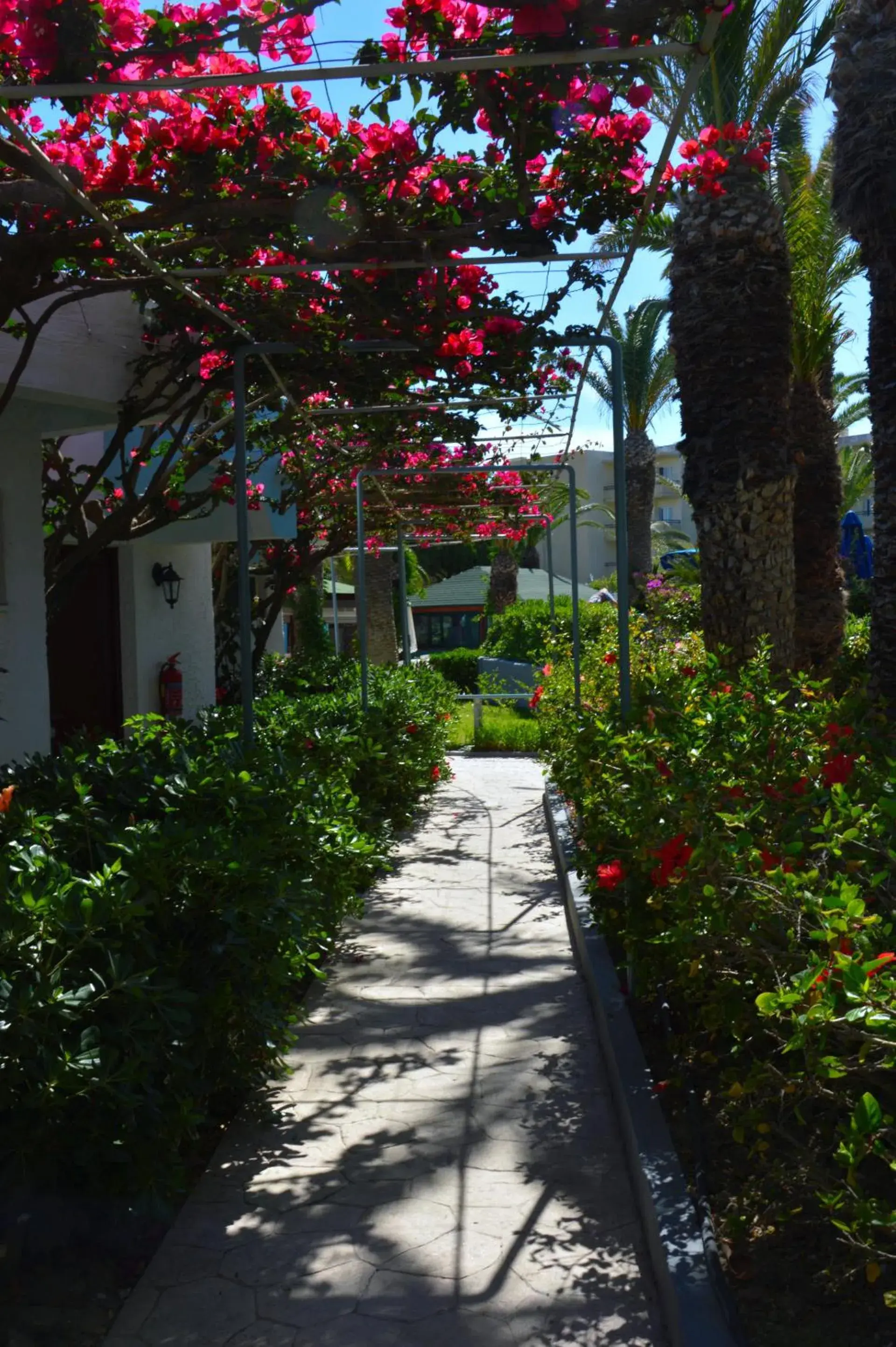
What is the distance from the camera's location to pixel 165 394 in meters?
8.52

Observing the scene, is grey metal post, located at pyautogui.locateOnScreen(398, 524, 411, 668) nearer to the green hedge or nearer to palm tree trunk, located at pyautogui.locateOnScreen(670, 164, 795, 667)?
palm tree trunk, located at pyautogui.locateOnScreen(670, 164, 795, 667)

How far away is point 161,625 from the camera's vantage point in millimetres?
12469

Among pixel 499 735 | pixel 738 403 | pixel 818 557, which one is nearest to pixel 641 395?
pixel 499 735

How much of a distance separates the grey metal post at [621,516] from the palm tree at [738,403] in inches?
78.4

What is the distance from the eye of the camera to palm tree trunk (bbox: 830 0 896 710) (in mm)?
6152

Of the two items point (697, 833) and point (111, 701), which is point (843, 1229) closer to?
point (697, 833)

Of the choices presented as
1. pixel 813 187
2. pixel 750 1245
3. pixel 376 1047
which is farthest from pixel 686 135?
pixel 750 1245

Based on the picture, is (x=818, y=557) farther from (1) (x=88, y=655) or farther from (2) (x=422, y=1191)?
(2) (x=422, y=1191)

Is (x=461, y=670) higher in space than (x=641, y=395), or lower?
lower

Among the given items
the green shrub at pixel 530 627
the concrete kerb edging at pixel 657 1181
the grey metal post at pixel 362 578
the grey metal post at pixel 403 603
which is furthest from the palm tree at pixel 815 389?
the green shrub at pixel 530 627

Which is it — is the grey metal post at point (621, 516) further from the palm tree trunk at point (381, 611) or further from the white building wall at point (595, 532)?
the white building wall at point (595, 532)

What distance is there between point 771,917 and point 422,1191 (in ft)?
5.16

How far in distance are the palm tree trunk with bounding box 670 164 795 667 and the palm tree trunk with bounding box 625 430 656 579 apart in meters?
14.3

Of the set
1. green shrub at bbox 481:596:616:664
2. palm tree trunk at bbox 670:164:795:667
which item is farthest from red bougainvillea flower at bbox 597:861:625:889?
green shrub at bbox 481:596:616:664
